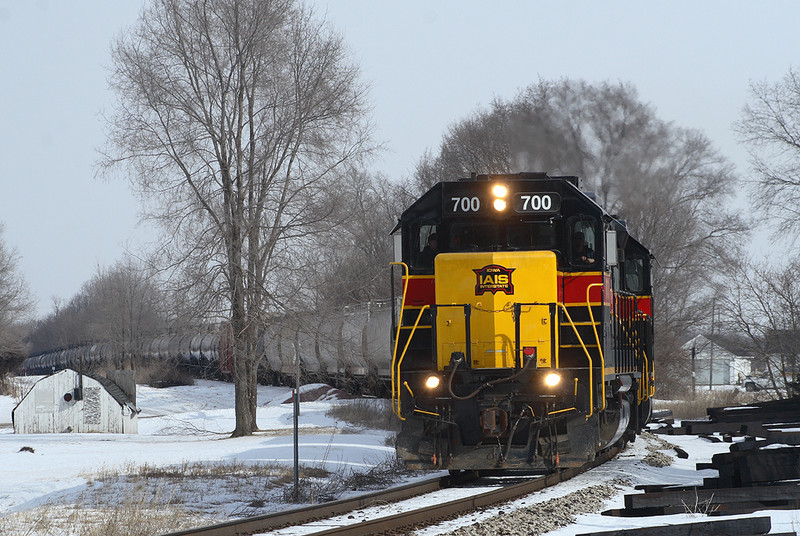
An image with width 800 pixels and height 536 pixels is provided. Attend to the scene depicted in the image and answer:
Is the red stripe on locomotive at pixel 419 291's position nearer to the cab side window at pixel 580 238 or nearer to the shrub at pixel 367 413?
the cab side window at pixel 580 238

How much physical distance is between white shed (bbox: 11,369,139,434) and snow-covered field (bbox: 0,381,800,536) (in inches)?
70.3

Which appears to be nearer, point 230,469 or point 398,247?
point 398,247

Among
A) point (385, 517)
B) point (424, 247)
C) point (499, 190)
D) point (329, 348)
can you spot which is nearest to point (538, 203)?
point (499, 190)

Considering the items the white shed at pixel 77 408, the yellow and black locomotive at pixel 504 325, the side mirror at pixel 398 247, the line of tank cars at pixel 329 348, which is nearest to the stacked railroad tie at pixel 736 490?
the yellow and black locomotive at pixel 504 325

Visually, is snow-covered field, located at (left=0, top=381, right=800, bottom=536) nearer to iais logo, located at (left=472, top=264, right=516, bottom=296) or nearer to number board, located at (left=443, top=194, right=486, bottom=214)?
iais logo, located at (left=472, top=264, right=516, bottom=296)

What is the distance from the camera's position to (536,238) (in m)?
10.5

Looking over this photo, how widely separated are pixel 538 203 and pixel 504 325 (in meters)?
1.45

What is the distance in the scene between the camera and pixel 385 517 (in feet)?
26.3

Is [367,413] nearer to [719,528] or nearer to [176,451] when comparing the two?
[176,451]

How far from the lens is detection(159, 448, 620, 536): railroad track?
754cm

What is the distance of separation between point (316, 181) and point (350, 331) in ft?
24.2

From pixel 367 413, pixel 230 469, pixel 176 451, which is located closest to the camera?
pixel 230 469

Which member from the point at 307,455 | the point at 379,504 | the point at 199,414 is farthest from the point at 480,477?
the point at 199,414

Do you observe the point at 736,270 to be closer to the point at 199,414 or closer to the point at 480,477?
the point at 199,414
